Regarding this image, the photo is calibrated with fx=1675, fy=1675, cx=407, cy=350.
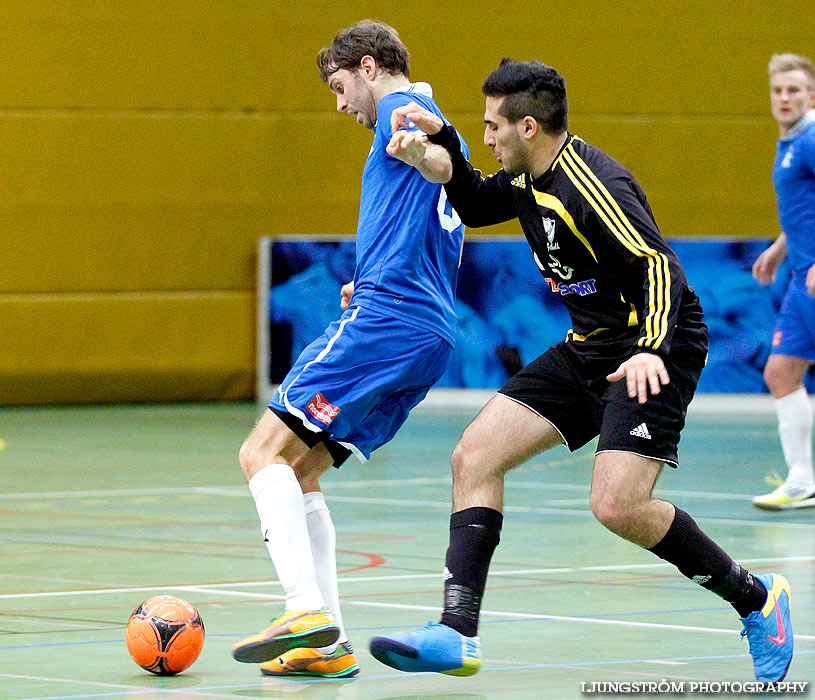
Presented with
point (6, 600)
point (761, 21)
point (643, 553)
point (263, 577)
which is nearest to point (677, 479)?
point (643, 553)

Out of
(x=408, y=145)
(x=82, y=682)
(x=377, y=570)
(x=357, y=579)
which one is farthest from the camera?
(x=377, y=570)

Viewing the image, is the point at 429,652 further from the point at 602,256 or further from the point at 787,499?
the point at 787,499

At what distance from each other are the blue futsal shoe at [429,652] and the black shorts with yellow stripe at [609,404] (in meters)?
0.70

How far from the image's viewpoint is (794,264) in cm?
940

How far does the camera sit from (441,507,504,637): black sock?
4805mm

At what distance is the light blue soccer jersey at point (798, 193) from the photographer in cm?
923

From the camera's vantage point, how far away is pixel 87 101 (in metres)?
15.7

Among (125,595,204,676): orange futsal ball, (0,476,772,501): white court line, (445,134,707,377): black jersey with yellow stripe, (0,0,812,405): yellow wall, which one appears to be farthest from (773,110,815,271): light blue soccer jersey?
(0,0,812,405): yellow wall

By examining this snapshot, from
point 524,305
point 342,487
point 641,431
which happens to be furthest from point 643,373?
point 524,305

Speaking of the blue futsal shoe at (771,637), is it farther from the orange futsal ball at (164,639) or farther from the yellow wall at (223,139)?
the yellow wall at (223,139)

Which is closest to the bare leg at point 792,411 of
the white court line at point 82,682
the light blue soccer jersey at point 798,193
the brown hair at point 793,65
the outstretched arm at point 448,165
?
the light blue soccer jersey at point 798,193

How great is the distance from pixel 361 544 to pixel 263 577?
106 cm

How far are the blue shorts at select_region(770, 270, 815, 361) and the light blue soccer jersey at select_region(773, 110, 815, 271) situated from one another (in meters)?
0.13

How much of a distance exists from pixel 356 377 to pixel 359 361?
0.05 m
